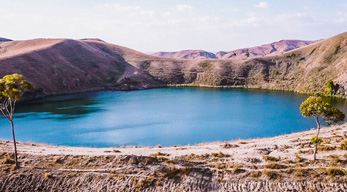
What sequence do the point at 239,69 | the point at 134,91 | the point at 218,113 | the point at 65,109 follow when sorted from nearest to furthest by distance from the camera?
1. the point at 218,113
2. the point at 65,109
3. the point at 134,91
4. the point at 239,69

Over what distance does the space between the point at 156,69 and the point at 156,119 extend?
264 ft

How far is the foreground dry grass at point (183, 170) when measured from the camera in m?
24.9

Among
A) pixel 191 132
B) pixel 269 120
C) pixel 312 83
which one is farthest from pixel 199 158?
pixel 312 83

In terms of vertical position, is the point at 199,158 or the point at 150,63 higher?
the point at 150,63

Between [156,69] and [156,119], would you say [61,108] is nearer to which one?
[156,119]

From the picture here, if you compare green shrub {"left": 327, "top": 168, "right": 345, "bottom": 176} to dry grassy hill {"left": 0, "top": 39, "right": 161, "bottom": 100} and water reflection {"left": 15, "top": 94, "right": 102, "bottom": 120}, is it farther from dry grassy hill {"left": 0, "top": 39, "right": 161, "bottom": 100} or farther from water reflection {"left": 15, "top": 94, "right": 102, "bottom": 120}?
dry grassy hill {"left": 0, "top": 39, "right": 161, "bottom": 100}

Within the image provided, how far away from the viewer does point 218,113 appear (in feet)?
224

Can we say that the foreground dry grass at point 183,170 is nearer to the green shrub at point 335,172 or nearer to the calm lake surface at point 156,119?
the green shrub at point 335,172

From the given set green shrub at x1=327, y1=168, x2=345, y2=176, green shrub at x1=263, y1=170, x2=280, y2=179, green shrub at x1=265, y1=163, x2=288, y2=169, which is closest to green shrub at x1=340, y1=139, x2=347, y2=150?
green shrub at x1=327, y1=168, x2=345, y2=176

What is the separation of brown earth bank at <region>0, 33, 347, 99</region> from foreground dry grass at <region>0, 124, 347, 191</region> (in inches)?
2653

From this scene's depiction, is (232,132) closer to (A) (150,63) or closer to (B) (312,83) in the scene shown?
(B) (312,83)

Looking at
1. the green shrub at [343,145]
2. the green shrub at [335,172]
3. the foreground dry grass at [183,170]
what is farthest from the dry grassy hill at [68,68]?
the green shrub at [335,172]

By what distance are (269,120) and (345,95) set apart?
37.7m

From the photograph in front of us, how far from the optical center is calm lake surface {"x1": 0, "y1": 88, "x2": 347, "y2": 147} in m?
48.3
